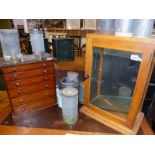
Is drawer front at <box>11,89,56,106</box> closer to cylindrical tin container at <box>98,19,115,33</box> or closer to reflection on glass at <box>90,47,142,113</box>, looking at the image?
reflection on glass at <box>90,47,142,113</box>

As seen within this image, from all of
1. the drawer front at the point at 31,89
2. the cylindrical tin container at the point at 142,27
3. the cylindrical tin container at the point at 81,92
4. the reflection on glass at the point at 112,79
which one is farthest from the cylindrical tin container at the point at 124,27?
the drawer front at the point at 31,89

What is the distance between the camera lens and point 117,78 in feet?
5.87

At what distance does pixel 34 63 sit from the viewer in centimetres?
167

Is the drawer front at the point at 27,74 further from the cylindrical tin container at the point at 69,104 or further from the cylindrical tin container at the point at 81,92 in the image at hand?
the cylindrical tin container at the point at 81,92

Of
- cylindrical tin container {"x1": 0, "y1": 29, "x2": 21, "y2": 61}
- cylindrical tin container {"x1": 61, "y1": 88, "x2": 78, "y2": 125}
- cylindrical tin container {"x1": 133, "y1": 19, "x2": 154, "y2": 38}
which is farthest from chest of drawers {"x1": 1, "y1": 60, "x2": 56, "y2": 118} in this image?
cylindrical tin container {"x1": 133, "y1": 19, "x2": 154, "y2": 38}

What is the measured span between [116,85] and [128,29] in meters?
0.83

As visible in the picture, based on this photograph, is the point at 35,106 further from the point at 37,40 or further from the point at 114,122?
the point at 114,122

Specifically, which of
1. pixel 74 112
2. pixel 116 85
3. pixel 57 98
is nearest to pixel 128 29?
pixel 116 85

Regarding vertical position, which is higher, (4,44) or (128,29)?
(128,29)

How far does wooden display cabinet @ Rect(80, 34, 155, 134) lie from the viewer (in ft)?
4.00

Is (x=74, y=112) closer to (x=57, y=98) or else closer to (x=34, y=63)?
(x=57, y=98)

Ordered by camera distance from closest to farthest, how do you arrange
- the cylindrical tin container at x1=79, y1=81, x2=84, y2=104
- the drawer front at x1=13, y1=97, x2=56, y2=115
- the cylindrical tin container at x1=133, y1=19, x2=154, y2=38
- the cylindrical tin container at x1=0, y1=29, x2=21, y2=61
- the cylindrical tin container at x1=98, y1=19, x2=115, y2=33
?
1. the cylindrical tin container at x1=133, y1=19, x2=154, y2=38
2. the cylindrical tin container at x1=98, y1=19, x2=115, y2=33
3. the cylindrical tin container at x1=0, y1=29, x2=21, y2=61
4. the drawer front at x1=13, y1=97, x2=56, y2=115
5. the cylindrical tin container at x1=79, y1=81, x2=84, y2=104

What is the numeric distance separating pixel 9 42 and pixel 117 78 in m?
1.46

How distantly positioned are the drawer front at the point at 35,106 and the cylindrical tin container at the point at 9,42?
0.65 metres
